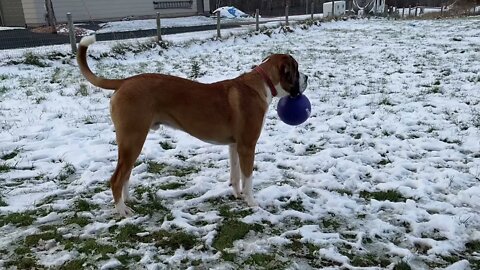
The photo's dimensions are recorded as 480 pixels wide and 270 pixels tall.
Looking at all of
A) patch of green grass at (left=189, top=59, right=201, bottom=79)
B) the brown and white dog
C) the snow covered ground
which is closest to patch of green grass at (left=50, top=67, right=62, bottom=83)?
the snow covered ground

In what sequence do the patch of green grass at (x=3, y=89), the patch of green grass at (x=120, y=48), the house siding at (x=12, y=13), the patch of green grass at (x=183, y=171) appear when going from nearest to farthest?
1. the patch of green grass at (x=183, y=171)
2. the patch of green grass at (x=3, y=89)
3. the patch of green grass at (x=120, y=48)
4. the house siding at (x=12, y=13)

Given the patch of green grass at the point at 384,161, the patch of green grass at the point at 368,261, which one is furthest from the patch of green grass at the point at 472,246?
the patch of green grass at the point at 384,161

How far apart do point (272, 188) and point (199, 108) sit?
119 cm

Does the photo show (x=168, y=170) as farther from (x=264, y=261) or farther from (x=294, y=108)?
(x=264, y=261)

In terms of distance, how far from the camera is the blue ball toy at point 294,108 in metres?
4.63

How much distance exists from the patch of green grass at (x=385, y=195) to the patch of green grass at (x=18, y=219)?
317cm

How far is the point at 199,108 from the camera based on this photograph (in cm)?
400

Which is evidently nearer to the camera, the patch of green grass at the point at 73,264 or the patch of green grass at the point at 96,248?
the patch of green grass at the point at 73,264

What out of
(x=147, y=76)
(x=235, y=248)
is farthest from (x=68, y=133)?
(x=235, y=248)

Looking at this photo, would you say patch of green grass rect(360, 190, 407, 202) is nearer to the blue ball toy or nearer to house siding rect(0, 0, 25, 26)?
the blue ball toy

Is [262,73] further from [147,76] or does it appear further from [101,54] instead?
[101,54]

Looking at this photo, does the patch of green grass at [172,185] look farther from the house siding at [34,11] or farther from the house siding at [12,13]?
the house siding at [12,13]

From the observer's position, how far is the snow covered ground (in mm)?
3342

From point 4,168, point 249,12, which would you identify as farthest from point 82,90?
point 249,12
